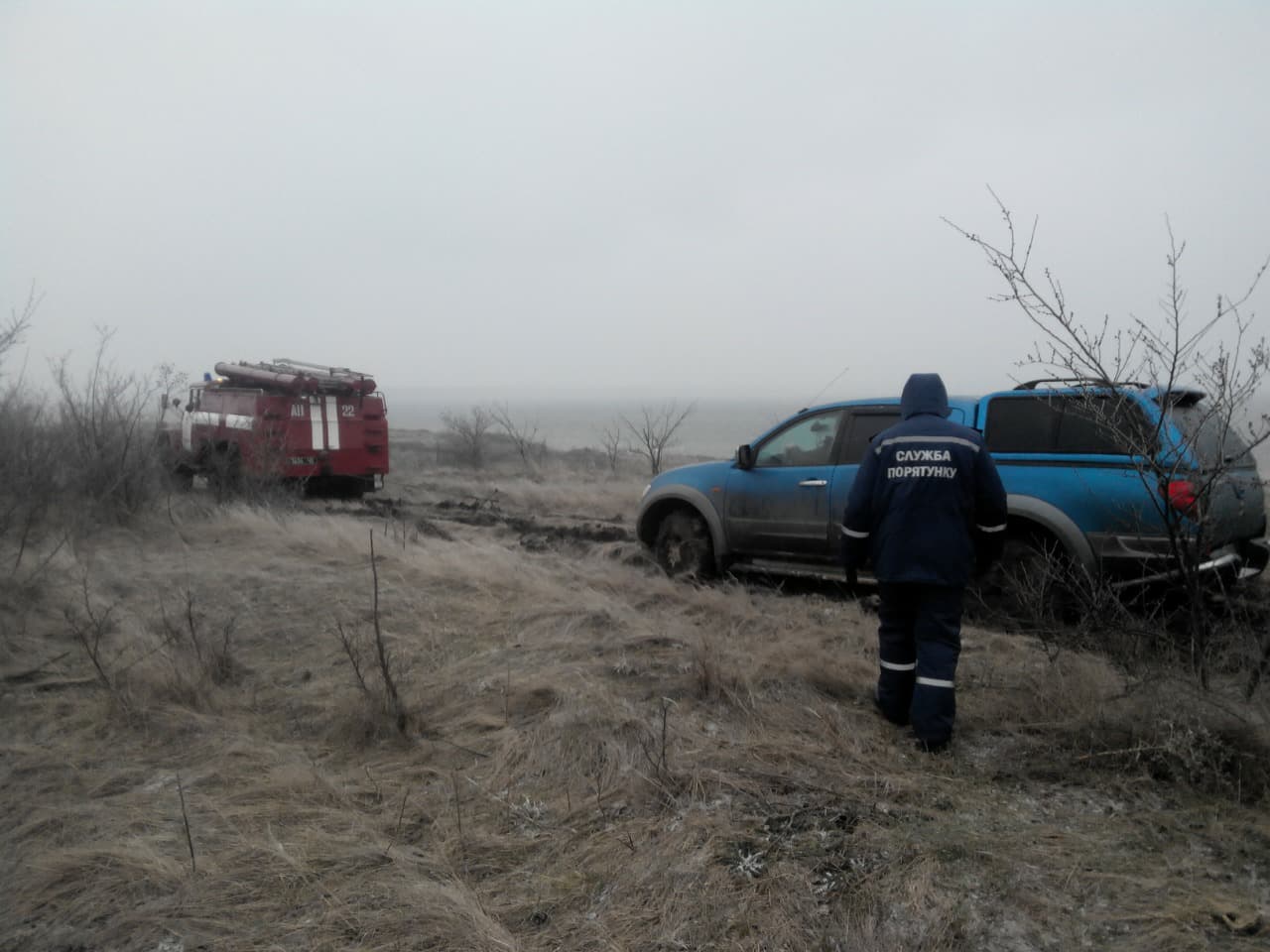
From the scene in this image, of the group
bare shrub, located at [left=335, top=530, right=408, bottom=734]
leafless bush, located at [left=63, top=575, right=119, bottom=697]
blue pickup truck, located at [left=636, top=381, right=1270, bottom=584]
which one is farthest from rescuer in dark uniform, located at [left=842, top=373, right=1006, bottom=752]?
leafless bush, located at [left=63, top=575, right=119, bottom=697]

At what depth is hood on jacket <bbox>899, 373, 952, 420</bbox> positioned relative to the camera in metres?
4.14

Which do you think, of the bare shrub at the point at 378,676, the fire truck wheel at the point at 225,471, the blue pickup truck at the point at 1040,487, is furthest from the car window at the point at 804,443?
the fire truck wheel at the point at 225,471

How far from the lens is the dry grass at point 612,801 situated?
2.71m

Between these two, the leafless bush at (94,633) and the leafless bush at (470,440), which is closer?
the leafless bush at (94,633)

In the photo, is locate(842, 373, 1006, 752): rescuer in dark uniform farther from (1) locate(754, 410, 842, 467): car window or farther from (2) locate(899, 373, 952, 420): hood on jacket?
(1) locate(754, 410, 842, 467): car window

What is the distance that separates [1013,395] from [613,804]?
4.30m

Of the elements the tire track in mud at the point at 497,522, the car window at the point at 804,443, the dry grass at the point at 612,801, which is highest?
the car window at the point at 804,443

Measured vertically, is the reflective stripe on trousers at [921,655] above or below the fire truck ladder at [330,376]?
below

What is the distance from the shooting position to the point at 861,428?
6930 mm

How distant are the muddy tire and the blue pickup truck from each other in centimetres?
1

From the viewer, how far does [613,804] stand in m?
3.45

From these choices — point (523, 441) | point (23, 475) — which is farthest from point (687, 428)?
point (23, 475)

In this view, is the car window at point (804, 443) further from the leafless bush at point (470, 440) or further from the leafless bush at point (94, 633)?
the leafless bush at point (470, 440)

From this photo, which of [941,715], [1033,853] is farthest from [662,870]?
[941,715]
